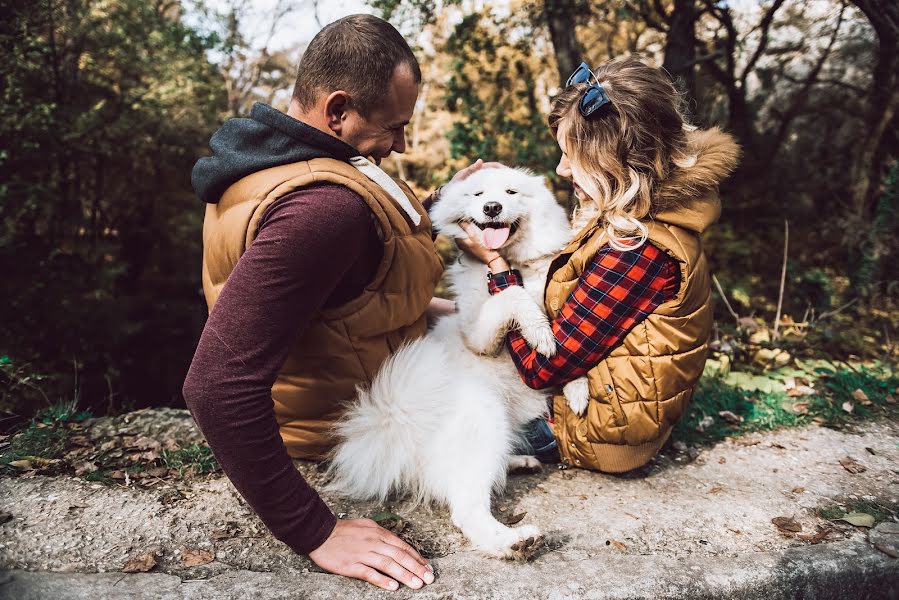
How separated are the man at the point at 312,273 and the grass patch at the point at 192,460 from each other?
19.6 inches

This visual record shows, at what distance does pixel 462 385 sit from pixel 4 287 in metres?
4.35

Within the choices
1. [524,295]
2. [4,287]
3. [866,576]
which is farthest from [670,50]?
[4,287]

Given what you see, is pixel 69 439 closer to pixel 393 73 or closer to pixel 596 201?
→ pixel 393 73

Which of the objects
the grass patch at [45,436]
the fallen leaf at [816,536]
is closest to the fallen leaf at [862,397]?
the fallen leaf at [816,536]

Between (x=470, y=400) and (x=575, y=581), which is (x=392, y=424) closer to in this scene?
(x=470, y=400)

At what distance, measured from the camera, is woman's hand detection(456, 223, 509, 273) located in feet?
8.68

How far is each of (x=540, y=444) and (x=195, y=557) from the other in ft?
4.62

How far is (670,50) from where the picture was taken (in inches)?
183

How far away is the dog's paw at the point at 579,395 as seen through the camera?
2.30 metres

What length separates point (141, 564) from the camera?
5.52 feet

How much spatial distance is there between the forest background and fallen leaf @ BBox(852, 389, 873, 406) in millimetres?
657

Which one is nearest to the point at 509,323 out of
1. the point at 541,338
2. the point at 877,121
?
the point at 541,338

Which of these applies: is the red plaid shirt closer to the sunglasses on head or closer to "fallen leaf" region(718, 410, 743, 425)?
the sunglasses on head

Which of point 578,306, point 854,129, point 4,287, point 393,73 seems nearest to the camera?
point 393,73
